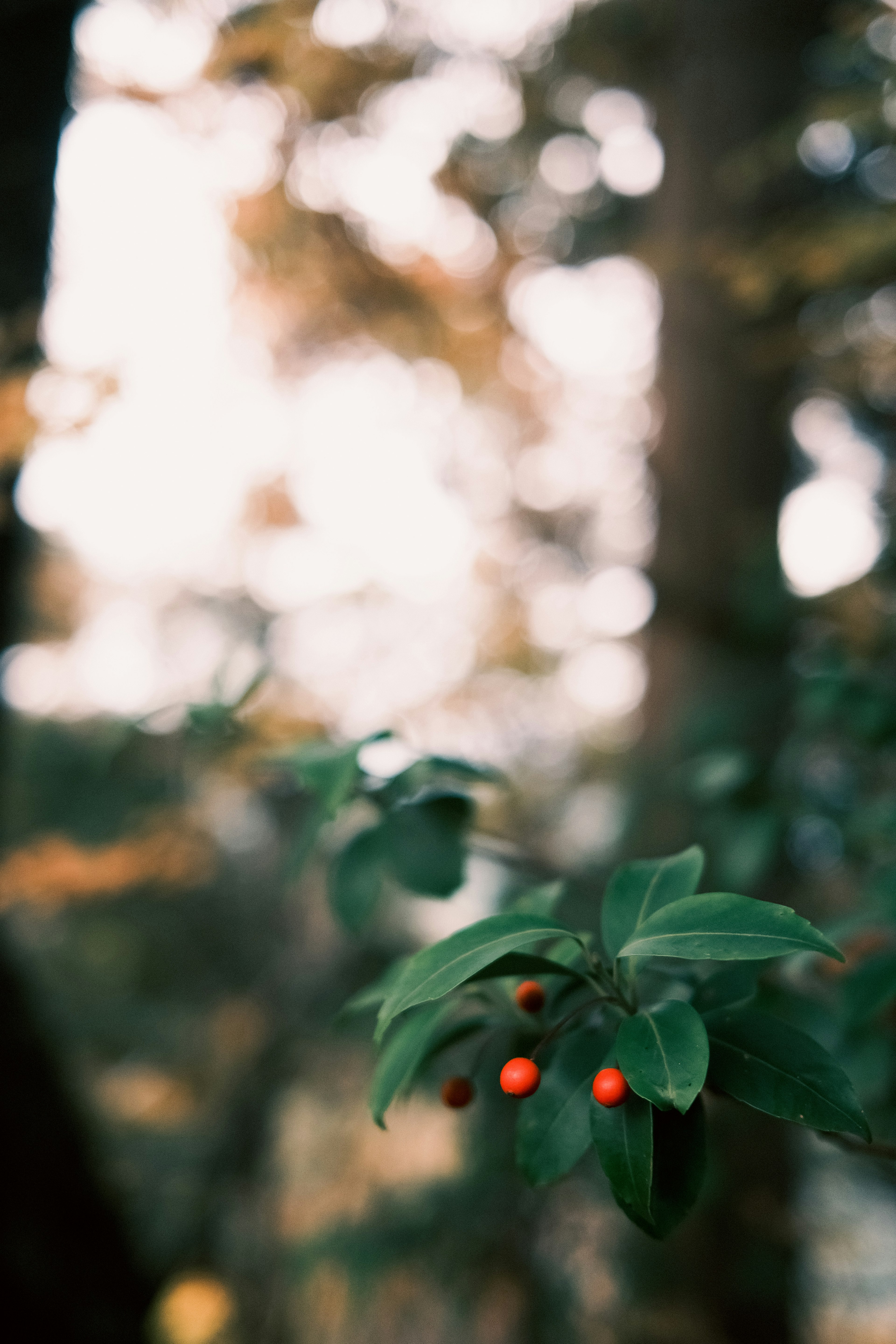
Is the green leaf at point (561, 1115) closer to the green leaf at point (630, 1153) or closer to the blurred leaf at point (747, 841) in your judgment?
the green leaf at point (630, 1153)

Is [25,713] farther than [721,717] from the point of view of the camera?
Yes

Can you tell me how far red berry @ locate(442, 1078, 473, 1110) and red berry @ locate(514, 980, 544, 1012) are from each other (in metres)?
0.10

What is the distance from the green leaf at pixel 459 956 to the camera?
496 millimetres

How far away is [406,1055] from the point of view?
0.64 meters

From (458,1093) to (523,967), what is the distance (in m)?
0.18

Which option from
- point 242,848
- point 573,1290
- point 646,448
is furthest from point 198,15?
point 242,848

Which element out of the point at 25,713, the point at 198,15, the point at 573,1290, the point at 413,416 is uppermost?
the point at 198,15

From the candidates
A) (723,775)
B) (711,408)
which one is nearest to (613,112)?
(711,408)

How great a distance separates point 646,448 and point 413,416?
0.96 meters

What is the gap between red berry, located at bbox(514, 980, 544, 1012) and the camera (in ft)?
2.23

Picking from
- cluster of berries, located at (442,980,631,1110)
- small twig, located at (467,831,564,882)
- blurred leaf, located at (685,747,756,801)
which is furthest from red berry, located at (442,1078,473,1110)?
blurred leaf, located at (685,747,756,801)

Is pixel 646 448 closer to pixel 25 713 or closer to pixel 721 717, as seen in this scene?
pixel 721 717

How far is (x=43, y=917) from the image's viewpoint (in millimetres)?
4883

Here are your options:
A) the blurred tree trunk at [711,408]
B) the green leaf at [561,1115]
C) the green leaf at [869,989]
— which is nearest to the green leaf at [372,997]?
the green leaf at [561,1115]
